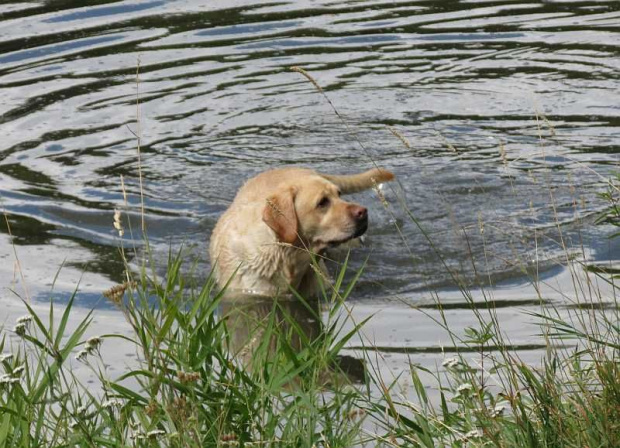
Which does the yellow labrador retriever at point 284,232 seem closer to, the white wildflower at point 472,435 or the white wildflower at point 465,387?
the white wildflower at point 465,387

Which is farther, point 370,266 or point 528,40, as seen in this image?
point 528,40

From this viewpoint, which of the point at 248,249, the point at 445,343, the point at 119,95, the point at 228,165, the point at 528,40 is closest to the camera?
the point at 445,343

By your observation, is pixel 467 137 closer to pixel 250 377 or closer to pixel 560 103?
pixel 560 103

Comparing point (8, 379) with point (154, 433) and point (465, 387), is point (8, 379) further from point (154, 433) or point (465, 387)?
point (465, 387)

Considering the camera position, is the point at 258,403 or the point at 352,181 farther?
the point at 352,181

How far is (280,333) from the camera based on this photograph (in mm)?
3967

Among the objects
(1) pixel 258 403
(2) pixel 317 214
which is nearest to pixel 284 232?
(2) pixel 317 214

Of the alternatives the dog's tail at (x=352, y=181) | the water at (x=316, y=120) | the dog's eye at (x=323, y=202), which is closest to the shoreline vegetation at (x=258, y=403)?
the water at (x=316, y=120)

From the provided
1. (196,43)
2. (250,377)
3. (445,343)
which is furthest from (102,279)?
(196,43)

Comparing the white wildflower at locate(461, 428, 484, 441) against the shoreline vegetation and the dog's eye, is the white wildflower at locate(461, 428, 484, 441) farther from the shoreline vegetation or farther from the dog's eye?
the dog's eye

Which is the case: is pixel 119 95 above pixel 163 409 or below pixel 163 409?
below

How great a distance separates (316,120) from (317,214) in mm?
3342

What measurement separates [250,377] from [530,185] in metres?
4.54

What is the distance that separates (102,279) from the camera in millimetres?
6848
